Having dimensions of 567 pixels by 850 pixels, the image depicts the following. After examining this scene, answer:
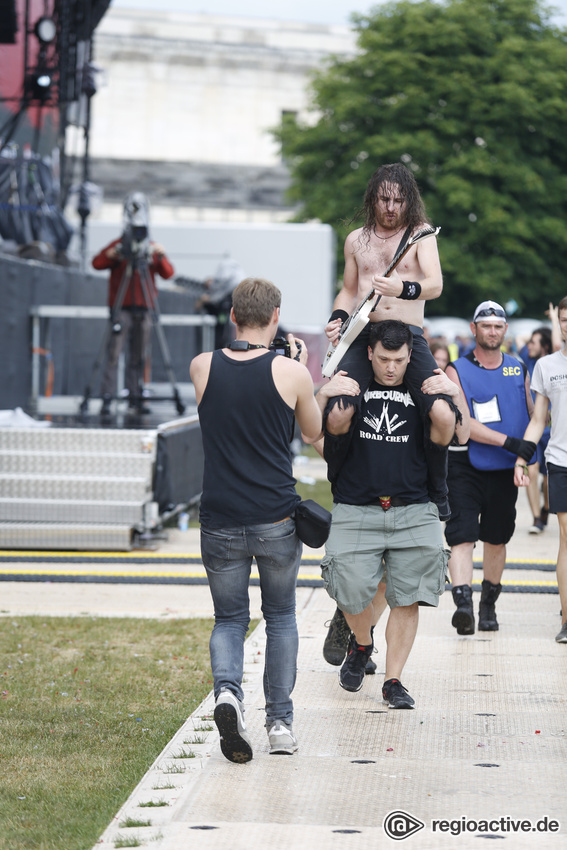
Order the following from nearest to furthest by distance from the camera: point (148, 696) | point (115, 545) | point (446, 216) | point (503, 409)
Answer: point (148, 696)
point (503, 409)
point (115, 545)
point (446, 216)

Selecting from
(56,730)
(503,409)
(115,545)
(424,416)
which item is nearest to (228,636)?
(56,730)

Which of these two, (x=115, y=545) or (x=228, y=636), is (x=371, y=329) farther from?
(x=115, y=545)

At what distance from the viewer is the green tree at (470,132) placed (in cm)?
3497

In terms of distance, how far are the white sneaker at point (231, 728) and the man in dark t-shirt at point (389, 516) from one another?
1012mm

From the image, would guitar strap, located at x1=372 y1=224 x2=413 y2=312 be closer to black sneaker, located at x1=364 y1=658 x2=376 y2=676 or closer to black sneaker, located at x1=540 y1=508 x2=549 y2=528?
black sneaker, located at x1=364 y1=658 x2=376 y2=676

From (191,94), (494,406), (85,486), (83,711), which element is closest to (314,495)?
(85,486)

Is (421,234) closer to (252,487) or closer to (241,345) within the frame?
(241,345)

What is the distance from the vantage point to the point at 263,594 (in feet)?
15.0

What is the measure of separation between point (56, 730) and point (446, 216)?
32233 millimetres

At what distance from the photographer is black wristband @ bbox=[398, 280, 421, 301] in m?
5.02

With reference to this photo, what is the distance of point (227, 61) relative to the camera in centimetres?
5647

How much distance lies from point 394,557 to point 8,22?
1483 cm

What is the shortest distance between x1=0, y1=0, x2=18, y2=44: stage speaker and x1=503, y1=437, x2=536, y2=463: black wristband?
13570 millimetres

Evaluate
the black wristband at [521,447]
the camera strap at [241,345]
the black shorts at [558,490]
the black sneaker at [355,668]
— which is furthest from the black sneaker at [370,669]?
the camera strap at [241,345]
